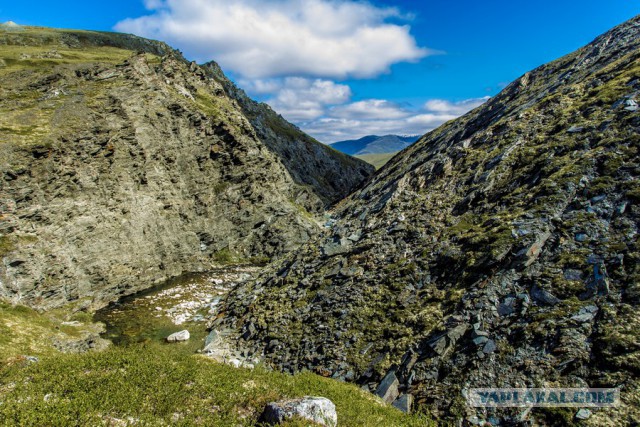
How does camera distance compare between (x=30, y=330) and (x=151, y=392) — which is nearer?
(x=151, y=392)

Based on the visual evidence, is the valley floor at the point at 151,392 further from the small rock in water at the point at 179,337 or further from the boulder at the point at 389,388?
the small rock in water at the point at 179,337

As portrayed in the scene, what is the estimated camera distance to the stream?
115 ft

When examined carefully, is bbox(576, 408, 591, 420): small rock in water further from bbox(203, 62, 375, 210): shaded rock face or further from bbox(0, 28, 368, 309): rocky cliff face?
bbox(203, 62, 375, 210): shaded rock face

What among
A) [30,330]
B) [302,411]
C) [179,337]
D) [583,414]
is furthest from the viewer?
[179,337]

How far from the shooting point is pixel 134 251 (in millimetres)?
49750

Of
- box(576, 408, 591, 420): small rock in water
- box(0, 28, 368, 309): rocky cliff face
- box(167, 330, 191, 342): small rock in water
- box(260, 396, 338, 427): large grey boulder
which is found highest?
box(0, 28, 368, 309): rocky cliff face

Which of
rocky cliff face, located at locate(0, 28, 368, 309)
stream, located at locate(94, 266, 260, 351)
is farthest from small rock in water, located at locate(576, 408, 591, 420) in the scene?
rocky cliff face, located at locate(0, 28, 368, 309)

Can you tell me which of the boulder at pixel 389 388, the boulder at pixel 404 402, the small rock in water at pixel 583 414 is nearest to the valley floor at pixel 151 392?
the boulder at pixel 404 402

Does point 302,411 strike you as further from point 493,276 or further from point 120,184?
point 120,184

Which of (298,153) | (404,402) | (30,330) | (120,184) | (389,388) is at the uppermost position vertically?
(298,153)

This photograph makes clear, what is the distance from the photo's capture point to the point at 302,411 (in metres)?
10.6

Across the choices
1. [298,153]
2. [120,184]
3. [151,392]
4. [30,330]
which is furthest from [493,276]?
[298,153]

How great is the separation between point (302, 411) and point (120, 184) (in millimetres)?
51140

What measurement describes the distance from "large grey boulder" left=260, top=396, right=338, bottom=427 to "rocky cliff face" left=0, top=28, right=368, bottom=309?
3808cm
